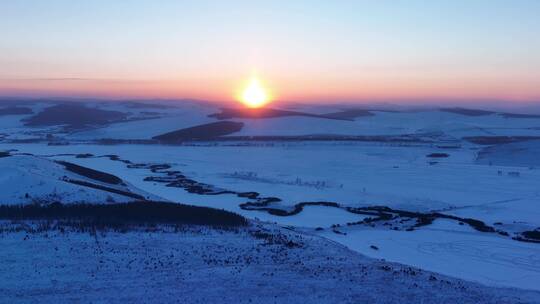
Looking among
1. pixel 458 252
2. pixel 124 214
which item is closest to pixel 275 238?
pixel 458 252

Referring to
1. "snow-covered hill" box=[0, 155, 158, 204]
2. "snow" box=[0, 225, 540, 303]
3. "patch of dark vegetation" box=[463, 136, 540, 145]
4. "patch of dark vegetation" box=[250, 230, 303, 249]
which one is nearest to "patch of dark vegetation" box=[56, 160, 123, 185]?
"snow-covered hill" box=[0, 155, 158, 204]

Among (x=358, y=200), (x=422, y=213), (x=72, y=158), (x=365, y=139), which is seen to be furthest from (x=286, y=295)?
(x=365, y=139)

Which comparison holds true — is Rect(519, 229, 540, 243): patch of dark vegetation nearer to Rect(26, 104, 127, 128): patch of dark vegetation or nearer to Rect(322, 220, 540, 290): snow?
Rect(322, 220, 540, 290): snow

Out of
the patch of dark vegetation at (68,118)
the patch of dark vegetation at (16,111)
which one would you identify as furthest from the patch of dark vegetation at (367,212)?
the patch of dark vegetation at (16,111)

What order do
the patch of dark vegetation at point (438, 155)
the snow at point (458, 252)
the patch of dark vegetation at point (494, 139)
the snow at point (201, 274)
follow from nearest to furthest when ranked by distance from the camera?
the snow at point (201, 274) < the snow at point (458, 252) < the patch of dark vegetation at point (438, 155) < the patch of dark vegetation at point (494, 139)

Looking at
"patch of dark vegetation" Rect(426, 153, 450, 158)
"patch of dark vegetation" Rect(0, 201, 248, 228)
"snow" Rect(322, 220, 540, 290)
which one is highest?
"patch of dark vegetation" Rect(0, 201, 248, 228)

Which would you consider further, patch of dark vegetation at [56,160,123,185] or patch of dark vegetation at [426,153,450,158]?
patch of dark vegetation at [426,153,450,158]

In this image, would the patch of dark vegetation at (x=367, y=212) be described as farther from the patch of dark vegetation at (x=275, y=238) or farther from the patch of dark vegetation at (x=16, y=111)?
the patch of dark vegetation at (x=16, y=111)
